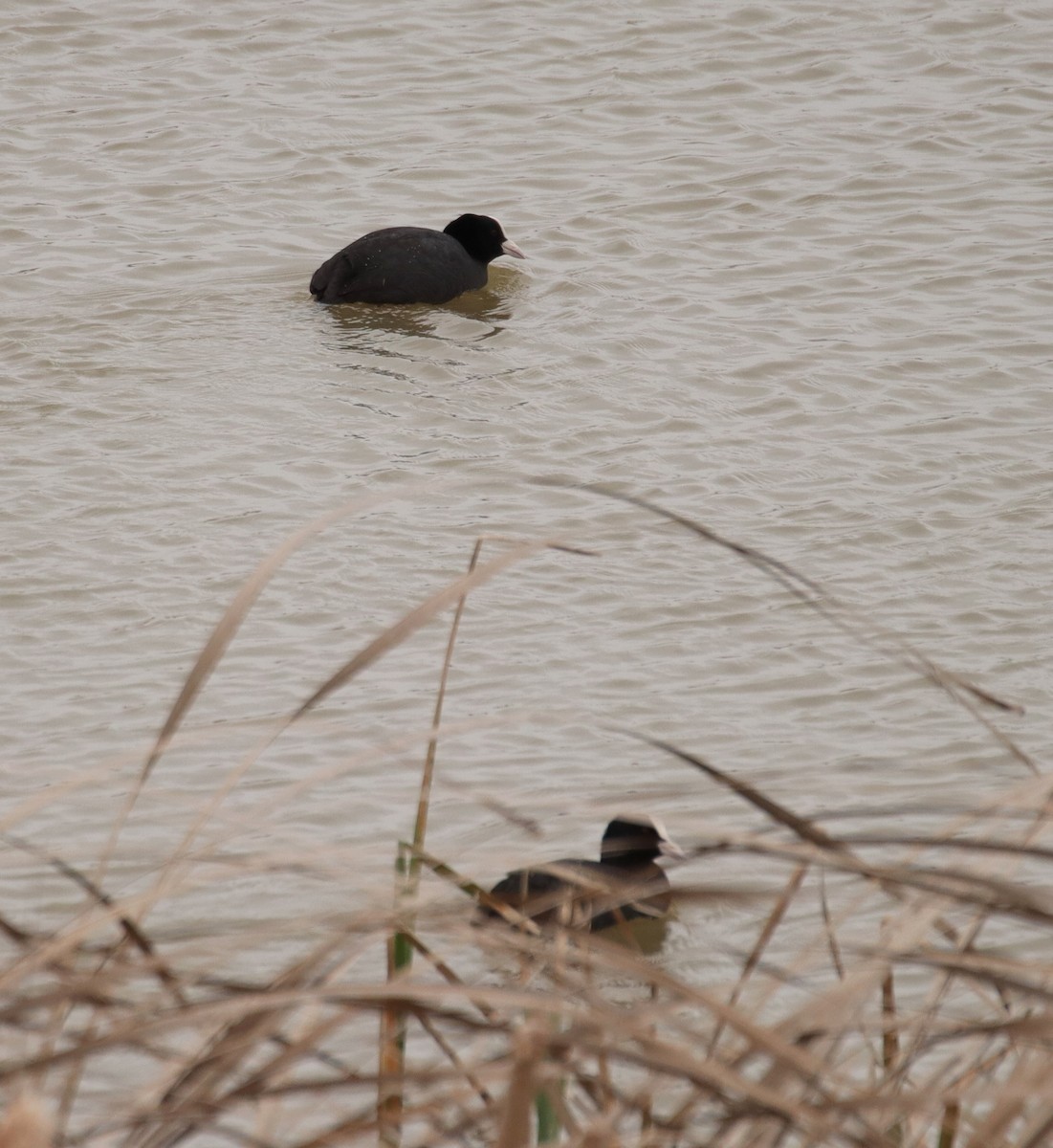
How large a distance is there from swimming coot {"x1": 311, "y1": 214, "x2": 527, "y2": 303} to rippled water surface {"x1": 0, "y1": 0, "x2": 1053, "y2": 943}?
0.16m

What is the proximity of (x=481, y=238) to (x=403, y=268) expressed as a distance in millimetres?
667

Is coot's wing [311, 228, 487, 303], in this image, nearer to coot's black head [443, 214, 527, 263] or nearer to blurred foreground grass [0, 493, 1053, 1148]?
coot's black head [443, 214, 527, 263]

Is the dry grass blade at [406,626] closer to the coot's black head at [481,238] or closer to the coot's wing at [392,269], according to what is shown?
the coot's wing at [392,269]

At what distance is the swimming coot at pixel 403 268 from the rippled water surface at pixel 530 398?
6.2 inches

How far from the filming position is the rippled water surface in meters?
6.23

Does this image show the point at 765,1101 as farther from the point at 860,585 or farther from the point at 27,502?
the point at 27,502

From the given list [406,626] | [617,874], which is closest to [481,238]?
[617,874]

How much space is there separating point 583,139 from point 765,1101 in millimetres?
11599

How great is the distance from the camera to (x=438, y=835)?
5641mm

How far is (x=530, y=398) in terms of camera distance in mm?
9375

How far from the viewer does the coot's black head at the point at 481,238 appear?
10711 millimetres

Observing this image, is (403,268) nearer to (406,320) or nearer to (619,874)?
(406,320)

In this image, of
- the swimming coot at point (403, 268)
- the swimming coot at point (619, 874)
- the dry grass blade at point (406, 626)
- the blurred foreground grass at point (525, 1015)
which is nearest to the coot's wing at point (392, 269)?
the swimming coot at point (403, 268)

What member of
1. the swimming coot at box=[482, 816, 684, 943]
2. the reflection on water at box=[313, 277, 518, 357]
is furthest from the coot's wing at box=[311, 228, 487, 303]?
the swimming coot at box=[482, 816, 684, 943]
